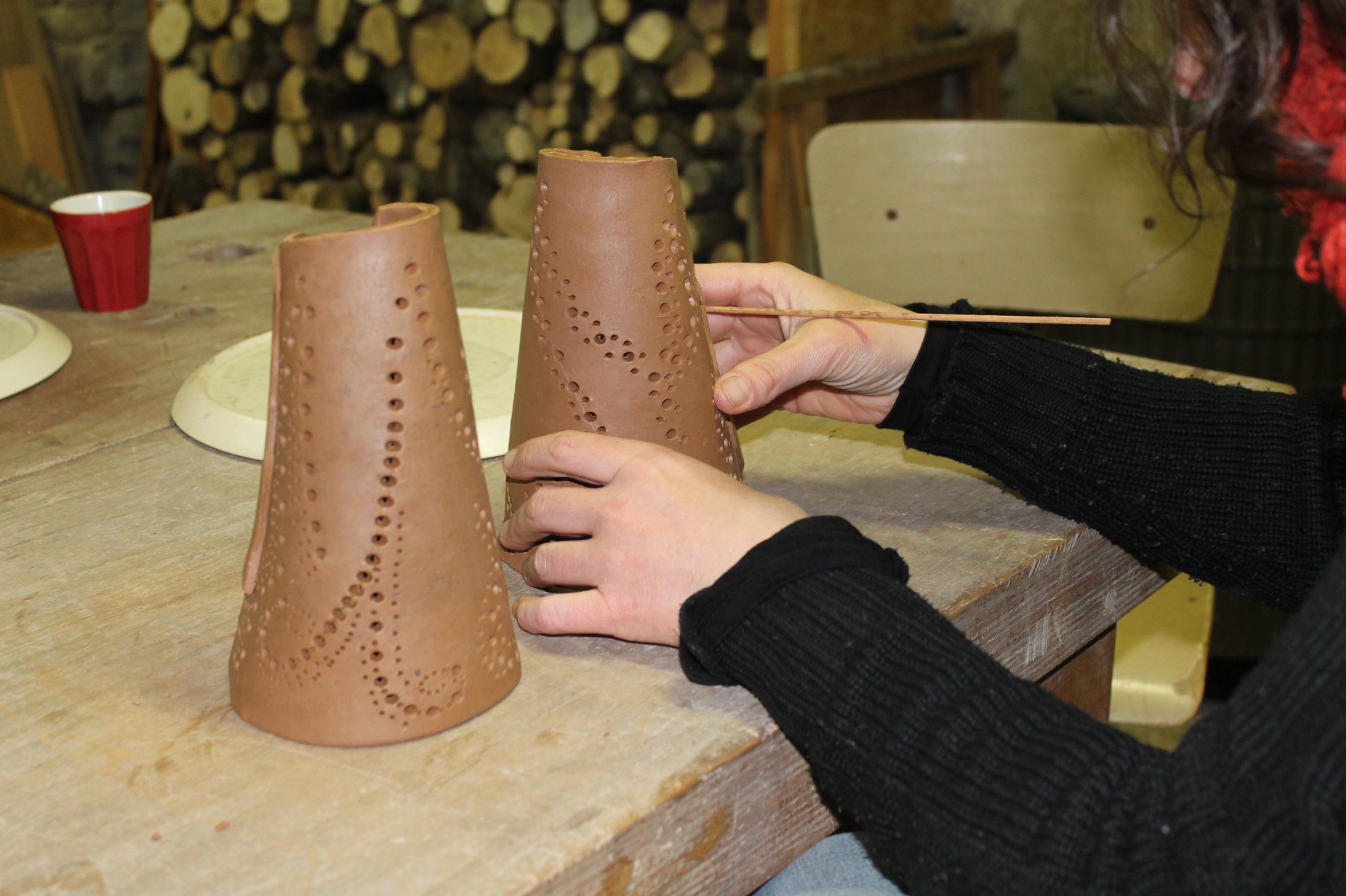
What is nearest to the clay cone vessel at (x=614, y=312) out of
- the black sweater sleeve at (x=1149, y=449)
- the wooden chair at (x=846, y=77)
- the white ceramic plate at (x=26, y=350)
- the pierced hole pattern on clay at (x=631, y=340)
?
the pierced hole pattern on clay at (x=631, y=340)

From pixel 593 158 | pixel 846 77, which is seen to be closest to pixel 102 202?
pixel 593 158

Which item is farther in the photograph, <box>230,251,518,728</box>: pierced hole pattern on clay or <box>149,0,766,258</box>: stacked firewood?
<box>149,0,766,258</box>: stacked firewood

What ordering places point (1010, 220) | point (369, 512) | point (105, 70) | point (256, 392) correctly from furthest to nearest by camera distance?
point (105, 70), point (1010, 220), point (256, 392), point (369, 512)

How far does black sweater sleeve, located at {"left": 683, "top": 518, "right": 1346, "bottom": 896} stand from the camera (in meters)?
0.54

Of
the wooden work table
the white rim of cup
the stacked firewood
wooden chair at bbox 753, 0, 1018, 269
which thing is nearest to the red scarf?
the wooden work table

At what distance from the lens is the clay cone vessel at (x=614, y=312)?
72 cm

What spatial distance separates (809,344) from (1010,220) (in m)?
0.88

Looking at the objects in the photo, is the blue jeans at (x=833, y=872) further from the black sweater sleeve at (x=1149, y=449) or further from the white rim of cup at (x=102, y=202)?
the white rim of cup at (x=102, y=202)

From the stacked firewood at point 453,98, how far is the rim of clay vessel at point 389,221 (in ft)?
7.05

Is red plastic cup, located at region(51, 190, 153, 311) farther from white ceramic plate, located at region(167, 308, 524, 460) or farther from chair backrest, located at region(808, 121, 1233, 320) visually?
chair backrest, located at region(808, 121, 1233, 320)

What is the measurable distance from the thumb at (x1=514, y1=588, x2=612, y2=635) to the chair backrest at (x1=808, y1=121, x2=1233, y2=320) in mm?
1076

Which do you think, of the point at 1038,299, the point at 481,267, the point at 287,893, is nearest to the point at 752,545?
the point at 287,893

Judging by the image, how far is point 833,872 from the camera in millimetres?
856

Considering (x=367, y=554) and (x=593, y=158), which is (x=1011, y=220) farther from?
(x=367, y=554)
